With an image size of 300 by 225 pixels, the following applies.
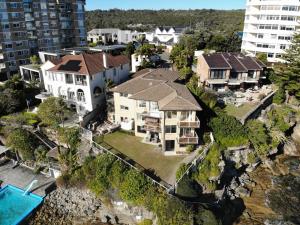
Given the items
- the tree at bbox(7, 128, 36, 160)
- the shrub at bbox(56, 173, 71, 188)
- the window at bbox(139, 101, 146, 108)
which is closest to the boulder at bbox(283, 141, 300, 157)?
the window at bbox(139, 101, 146, 108)

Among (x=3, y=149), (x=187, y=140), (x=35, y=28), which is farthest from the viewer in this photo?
(x=35, y=28)

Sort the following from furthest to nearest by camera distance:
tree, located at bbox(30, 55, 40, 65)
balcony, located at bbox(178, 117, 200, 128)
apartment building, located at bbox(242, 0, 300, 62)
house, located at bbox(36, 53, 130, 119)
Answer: apartment building, located at bbox(242, 0, 300, 62) < tree, located at bbox(30, 55, 40, 65) < house, located at bbox(36, 53, 130, 119) < balcony, located at bbox(178, 117, 200, 128)

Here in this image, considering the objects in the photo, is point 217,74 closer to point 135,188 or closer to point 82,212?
point 135,188

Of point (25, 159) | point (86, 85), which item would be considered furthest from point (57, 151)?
point (86, 85)

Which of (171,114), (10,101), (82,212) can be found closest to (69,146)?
(82,212)

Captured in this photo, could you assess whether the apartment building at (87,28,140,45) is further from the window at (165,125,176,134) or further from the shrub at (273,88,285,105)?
the window at (165,125,176,134)

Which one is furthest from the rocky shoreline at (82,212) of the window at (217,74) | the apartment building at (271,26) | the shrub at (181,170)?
the apartment building at (271,26)
